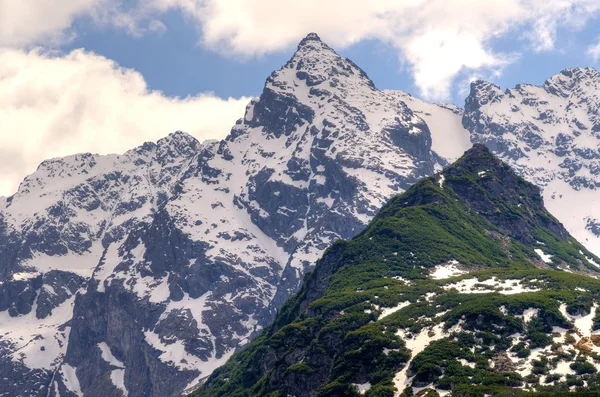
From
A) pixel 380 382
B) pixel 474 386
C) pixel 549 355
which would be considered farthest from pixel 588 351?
pixel 380 382

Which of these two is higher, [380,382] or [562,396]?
[380,382]

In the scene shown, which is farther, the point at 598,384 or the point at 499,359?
the point at 499,359

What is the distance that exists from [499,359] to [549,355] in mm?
8683

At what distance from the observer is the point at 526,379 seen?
189 metres

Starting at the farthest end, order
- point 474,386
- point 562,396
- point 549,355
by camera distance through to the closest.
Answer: point 549,355
point 474,386
point 562,396

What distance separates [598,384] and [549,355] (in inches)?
725

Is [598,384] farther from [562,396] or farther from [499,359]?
[499,359]

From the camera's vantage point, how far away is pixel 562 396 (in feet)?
569

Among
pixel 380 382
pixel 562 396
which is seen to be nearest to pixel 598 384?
pixel 562 396

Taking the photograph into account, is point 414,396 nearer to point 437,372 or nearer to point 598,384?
point 437,372

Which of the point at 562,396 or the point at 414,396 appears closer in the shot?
the point at 562,396

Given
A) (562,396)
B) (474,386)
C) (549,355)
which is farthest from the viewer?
(549,355)

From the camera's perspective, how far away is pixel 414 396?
189500 mm

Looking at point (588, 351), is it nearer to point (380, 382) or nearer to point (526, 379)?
point (526, 379)
